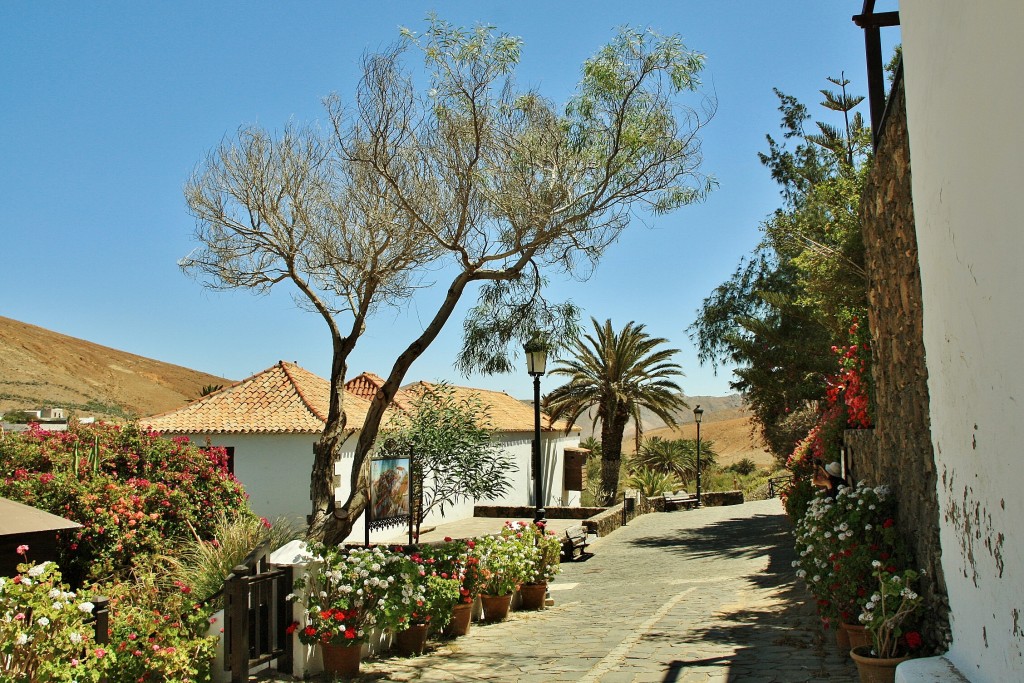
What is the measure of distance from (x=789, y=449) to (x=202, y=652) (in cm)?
1919

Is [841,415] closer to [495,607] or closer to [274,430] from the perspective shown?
[495,607]

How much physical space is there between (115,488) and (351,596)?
17.5ft

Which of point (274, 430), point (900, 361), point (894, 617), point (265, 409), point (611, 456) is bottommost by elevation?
point (894, 617)

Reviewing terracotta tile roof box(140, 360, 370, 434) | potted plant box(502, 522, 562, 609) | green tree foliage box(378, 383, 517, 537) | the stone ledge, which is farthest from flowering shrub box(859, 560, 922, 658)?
terracotta tile roof box(140, 360, 370, 434)

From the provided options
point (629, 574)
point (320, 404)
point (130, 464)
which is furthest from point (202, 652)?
point (320, 404)

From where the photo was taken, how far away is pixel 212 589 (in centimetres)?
852

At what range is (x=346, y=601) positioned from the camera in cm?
725

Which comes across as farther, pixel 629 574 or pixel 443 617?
pixel 629 574

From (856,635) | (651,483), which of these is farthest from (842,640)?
(651,483)

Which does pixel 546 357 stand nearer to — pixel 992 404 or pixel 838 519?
pixel 838 519

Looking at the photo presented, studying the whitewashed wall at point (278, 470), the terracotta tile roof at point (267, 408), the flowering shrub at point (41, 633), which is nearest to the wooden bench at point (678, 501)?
the whitewashed wall at point (278, 470)

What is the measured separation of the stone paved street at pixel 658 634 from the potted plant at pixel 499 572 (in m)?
0.30

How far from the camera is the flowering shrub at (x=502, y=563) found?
9.98 metres

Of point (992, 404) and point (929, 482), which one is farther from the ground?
point (992, 404)
